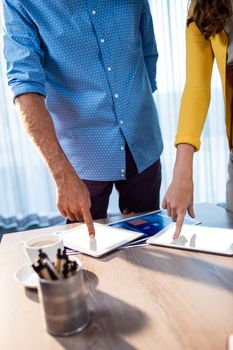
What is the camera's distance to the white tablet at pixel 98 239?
0.88 metres

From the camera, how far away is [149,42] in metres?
1.49

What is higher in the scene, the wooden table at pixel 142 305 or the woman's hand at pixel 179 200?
the woman's hand at pixel 179 200

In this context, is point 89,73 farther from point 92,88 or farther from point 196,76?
point 196,76

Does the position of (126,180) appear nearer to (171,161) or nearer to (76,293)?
(76,293)

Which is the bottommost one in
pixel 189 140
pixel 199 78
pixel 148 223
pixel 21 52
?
pixel 148 223

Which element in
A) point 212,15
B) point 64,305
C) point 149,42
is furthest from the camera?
point 149,42

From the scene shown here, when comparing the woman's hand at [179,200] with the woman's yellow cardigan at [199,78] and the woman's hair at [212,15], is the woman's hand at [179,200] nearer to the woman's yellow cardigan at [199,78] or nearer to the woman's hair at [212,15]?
the woman's yellow cardigan at [199,78]

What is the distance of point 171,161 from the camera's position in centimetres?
289

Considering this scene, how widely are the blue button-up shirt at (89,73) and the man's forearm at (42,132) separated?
4 cm

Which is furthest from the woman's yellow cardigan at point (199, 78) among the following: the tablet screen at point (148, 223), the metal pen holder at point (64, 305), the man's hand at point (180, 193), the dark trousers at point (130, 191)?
the metal pen holder at point (64, 305)

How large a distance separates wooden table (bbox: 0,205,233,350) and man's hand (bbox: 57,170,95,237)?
0.13 m

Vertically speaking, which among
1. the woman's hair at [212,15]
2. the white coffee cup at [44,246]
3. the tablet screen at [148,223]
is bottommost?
the tablet screen at [148,223]

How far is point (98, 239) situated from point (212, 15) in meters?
0.67

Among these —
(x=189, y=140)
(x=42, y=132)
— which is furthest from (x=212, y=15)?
(x=42, y=132)
